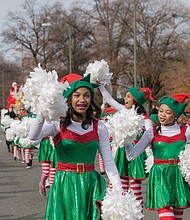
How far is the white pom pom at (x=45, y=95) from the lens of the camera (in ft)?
11.6

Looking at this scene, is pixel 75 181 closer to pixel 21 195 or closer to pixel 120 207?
pixel 120 207

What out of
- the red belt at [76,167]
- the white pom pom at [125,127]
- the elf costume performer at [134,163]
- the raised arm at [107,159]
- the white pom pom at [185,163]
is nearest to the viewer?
the raised arm at [107,159]

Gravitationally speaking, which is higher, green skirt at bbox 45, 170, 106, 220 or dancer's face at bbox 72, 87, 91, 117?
dancer's face at bbox 72, 87, 91, 117

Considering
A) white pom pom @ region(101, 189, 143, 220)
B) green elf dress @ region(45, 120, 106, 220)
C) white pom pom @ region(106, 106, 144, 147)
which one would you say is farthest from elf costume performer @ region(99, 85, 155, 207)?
white pom pom @ region(101, 189, 143, 220)

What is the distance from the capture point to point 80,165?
13.2ft

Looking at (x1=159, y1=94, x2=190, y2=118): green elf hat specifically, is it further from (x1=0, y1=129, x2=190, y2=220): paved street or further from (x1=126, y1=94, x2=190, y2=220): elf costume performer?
(x1=0, y1=129, x2=190, y2=220): paved street

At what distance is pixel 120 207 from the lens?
3604 mm

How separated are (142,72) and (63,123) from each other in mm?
30393

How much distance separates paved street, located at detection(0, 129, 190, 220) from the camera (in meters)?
7.22

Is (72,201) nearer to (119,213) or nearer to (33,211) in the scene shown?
(119,213)

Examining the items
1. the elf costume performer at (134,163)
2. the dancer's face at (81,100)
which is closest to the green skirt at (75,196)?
the dancer's face at (81,100)

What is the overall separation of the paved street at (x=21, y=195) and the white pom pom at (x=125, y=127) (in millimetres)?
2261

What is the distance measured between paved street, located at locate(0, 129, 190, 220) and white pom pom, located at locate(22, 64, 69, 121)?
3.65 meters

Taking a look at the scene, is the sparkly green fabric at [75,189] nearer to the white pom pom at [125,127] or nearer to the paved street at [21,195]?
the white pom pom at [125,127]
